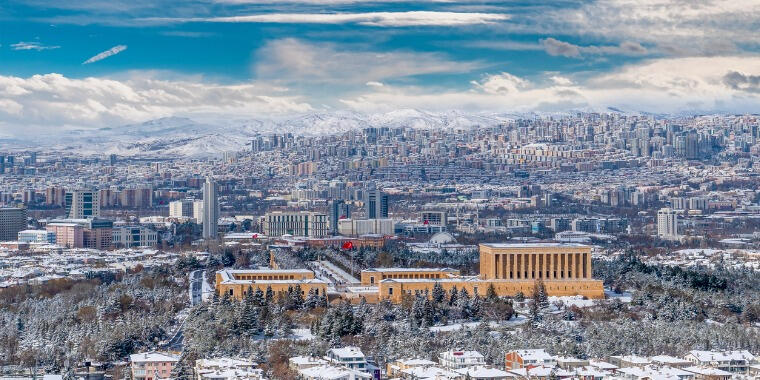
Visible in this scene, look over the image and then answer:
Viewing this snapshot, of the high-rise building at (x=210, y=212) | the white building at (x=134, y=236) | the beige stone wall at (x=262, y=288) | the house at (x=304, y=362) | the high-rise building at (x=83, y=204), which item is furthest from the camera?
the high-rise building at (x=83, y=204)

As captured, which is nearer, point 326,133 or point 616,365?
point 616,365

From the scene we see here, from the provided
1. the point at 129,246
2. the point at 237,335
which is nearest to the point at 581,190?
the point at 129,246

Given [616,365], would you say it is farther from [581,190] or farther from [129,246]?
[581,190]

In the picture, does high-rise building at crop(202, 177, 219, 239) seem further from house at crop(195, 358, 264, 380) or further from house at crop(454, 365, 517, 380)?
house at crop(454, 365, 517, 380)

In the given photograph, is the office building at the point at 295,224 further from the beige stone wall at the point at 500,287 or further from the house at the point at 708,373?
the house at the point at 708,373

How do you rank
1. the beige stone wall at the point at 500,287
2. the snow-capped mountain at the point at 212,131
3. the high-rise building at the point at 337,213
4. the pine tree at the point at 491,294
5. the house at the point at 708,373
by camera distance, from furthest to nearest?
the snow-capped mountain at the point at 212,131 → the high-rise building at the point at 337,213 → the beige stone wall at the point at 500,287 → the pine tree at the point at 491,294 → the house at the point at 708,373

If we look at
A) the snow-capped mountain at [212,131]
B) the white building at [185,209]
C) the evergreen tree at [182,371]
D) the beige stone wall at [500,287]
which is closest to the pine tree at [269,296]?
the beige stone wall at [500,287]

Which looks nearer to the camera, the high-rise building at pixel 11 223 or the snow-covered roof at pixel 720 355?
the snow-covered roof at pixel 720 355
